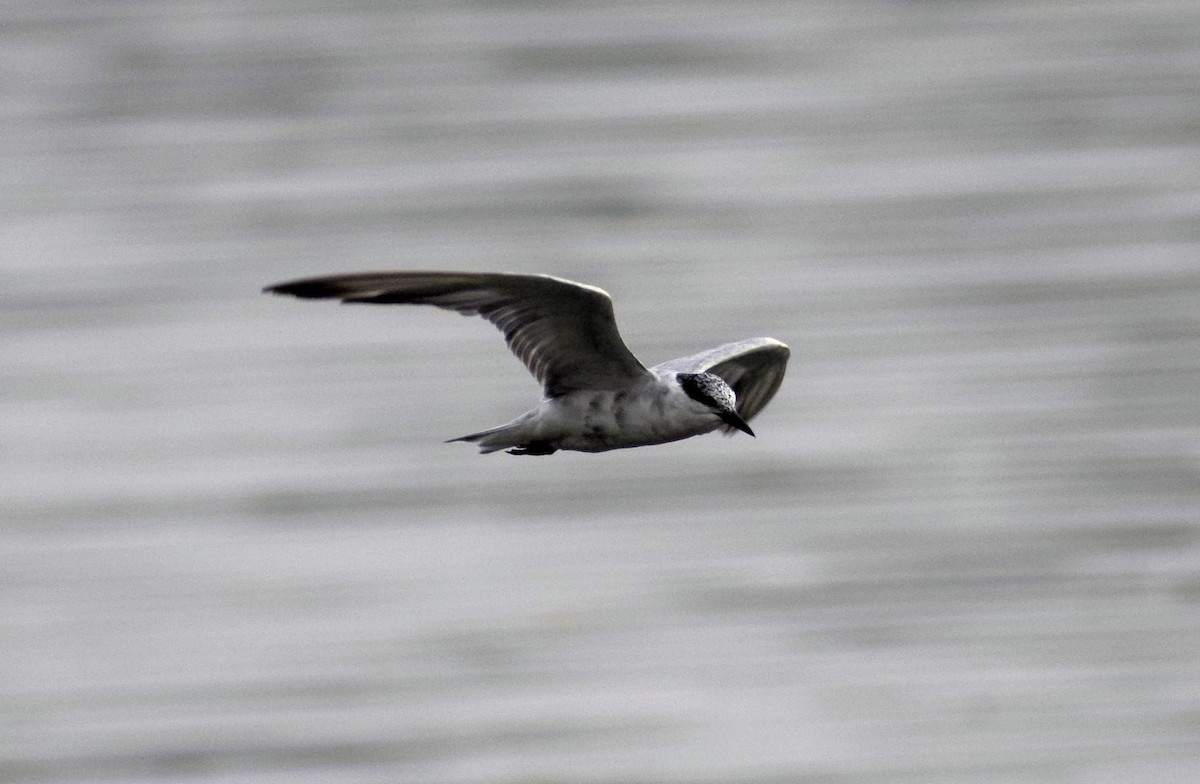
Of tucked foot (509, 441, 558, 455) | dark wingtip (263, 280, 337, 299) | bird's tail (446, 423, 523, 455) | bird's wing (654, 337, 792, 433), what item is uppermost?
bird's wing (654, 337, 792, 433)

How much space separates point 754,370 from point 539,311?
94 centimetres

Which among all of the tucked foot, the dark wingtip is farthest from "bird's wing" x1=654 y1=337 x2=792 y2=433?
the dark wingtip

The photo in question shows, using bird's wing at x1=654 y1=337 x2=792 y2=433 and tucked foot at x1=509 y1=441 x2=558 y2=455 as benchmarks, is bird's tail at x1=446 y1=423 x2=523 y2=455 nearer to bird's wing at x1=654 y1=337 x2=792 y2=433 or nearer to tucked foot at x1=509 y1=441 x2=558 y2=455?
tucked foot at x1=509 y1=441 x2=558 y2=455

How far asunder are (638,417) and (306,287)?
588 millimetres

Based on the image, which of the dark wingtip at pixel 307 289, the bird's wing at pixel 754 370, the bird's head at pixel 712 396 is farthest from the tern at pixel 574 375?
the bird's wing at pixel 754 370

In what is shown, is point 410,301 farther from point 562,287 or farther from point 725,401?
point 725,401

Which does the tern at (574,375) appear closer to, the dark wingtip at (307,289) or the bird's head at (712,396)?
the bird's head at (712,396)

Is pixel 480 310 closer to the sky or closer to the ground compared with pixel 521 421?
closer to the sky

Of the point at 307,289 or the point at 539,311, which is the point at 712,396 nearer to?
the point at 539,311

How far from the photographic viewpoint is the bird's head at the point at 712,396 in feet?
8.31

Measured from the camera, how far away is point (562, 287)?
2.48 metres

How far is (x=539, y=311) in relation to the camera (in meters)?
2.60

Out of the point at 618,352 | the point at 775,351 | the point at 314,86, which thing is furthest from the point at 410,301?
the point at 314,86

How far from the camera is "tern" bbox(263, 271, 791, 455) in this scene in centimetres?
248
